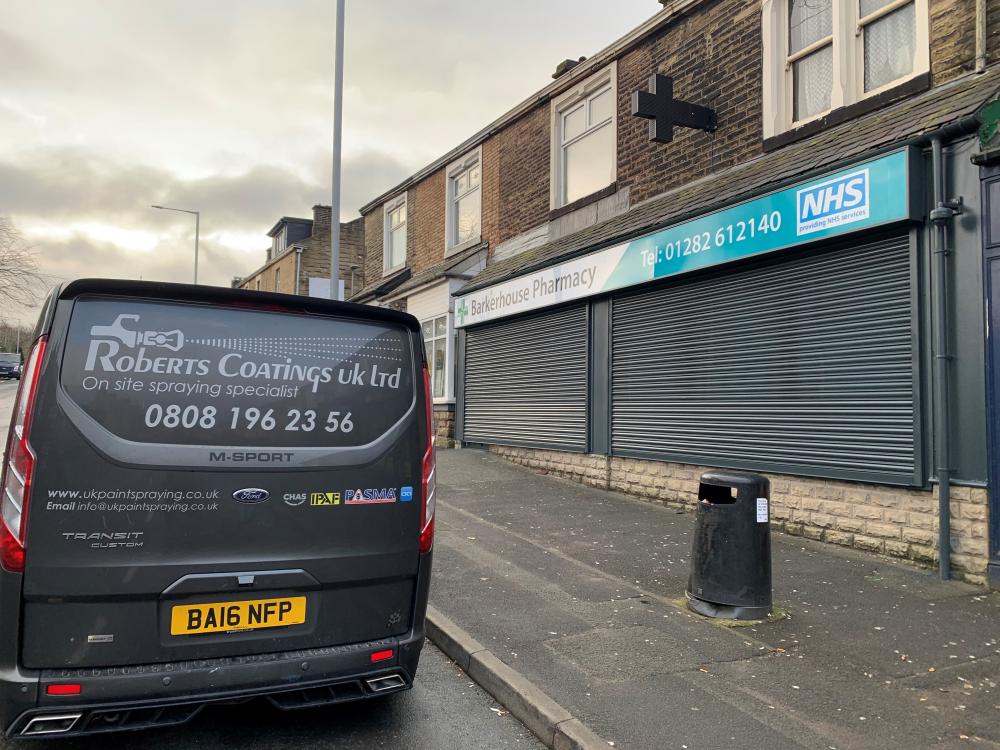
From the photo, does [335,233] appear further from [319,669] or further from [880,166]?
[319,669]

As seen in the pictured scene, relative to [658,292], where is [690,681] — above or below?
below

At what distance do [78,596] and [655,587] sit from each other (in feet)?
14.1

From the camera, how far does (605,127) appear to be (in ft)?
40.7

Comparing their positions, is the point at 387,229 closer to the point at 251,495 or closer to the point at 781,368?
the point at 781,368

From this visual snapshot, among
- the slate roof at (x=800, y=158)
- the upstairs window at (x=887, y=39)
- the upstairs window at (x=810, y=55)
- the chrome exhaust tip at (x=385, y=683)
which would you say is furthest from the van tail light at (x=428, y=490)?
the upstairs window at (x=810, y=55)

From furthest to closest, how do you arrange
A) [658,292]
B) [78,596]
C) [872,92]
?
[658,292] < [872,92] < [78,596]

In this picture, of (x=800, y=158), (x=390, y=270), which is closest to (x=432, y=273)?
(x=390, y=270)

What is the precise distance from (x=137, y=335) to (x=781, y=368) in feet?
21.7

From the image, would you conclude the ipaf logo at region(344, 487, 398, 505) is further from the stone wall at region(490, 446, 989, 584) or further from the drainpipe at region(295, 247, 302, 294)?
the drainpipe at region(295, 247, 302, 294)

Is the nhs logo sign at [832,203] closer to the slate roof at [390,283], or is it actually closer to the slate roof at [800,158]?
the slate roof at [800,158]

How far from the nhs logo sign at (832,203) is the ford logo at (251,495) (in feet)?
19.5

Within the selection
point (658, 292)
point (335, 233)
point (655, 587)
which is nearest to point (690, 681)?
point (655, 587)

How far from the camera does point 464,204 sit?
1705 centimetres

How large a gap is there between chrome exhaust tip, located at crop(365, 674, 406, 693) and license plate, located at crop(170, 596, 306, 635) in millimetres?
478
